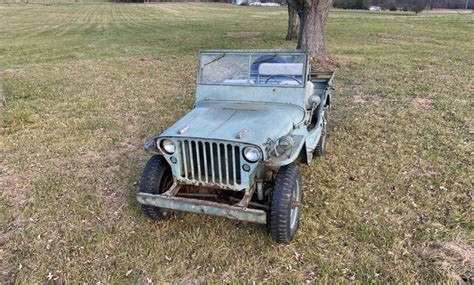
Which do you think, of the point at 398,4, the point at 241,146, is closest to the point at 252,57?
the point at 241,146

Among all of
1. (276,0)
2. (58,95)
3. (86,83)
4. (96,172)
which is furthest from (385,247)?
(276,0)

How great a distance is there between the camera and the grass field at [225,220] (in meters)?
3.34

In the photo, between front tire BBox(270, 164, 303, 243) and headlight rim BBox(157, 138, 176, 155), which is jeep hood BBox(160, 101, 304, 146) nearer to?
headlight rim BBox(157, 138, 176, 155)

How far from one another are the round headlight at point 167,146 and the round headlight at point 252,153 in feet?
2.46

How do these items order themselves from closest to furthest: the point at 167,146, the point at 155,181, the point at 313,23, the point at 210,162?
the point at 210,162
the point at 167,146
the point at 155,181
the point at 313,23

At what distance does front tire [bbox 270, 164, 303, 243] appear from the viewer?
325cm

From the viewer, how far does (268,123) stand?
3.73 meters

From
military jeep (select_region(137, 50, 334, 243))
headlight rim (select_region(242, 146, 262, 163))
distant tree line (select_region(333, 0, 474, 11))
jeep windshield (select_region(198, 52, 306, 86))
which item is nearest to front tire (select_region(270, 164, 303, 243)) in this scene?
military jeep (select_region(137, 50, 334, 243))

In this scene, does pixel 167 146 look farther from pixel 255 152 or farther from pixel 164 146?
pixel 255 152

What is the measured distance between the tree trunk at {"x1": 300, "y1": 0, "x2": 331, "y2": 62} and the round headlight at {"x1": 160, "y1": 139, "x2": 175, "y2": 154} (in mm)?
7966

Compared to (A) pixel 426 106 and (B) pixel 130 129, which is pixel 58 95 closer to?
(B) pixel 130 129

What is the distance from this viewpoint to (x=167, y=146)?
353cm

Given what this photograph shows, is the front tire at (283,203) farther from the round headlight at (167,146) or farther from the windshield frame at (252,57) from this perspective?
the windshield frame at (252,57)

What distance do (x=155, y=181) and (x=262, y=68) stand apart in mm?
1901
